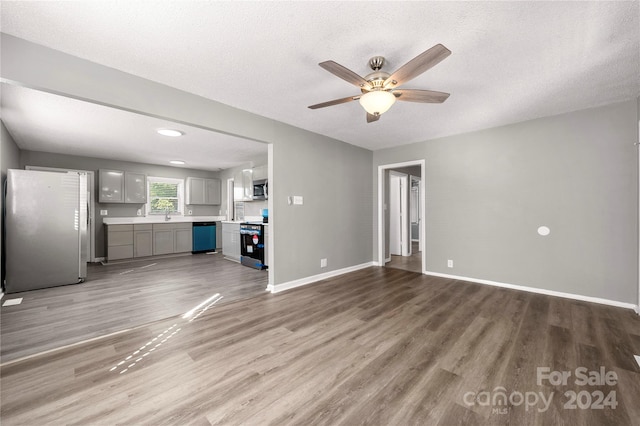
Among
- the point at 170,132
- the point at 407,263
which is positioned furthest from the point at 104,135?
the point at 407,263

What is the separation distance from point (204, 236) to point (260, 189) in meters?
2.55

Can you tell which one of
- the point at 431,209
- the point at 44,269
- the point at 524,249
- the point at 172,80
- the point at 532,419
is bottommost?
the point at 532,419

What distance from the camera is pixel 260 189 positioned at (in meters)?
5.79

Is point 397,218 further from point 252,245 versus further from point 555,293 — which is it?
point 252,245

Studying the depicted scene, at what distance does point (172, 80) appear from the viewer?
8.14 feet

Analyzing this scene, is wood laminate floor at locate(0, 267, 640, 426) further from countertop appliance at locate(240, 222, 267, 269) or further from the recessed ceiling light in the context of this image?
the recessed ceiling light

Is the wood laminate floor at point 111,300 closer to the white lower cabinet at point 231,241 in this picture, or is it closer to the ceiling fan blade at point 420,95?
the white lower cabinet at point 231,241

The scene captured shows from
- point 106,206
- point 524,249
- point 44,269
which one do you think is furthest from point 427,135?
point 106,206

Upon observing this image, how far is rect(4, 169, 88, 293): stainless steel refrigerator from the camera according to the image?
3.52 meters

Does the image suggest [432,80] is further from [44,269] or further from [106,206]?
[106,206]

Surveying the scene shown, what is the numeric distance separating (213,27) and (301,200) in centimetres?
247

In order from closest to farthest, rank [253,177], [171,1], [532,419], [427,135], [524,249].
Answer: [532,419]
[171,1]
[524,249]
[427,135]
[253,177]

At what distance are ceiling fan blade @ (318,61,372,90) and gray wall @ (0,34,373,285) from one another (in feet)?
5.62

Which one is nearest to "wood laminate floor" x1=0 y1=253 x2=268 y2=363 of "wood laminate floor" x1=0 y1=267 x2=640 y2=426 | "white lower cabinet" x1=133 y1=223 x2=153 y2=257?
"wood laminate floor" x1=0 y1=267 x2=640 y2=426
